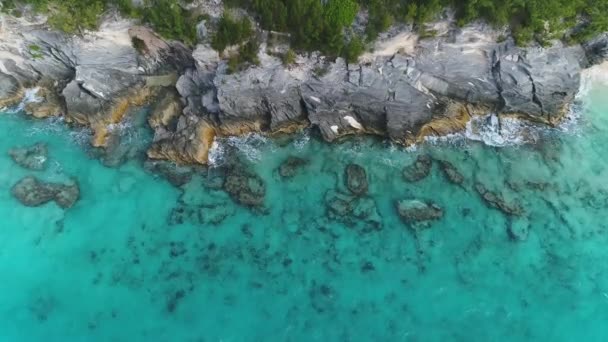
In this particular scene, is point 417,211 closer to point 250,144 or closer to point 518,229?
point 518,229

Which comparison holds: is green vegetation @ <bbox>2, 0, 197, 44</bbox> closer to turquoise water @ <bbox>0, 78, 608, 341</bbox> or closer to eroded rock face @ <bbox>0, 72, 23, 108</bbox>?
eroded rock face @ <bbox>0, 72, 23, 108</bbox>

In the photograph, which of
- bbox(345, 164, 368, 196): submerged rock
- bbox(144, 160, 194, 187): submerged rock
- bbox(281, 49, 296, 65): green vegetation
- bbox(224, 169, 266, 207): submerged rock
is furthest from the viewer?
bbox(144, 160, 194, 187): submerged rock

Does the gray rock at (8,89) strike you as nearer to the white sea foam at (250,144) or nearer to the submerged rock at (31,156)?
the submerged rock at (31,156)

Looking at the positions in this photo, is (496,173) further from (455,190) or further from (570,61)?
(570,61)

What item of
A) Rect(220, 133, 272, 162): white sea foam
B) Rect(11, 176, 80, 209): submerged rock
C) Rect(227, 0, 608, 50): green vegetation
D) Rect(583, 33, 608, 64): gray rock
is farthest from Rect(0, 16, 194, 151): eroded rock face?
Rect(583, 33, 608, 64): gray rock

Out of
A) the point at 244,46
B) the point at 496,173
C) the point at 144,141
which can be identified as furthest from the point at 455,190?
the point at 144,141

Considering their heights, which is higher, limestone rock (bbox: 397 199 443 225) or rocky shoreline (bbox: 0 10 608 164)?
rocky shoreline (bbox: 0 10 608 164)

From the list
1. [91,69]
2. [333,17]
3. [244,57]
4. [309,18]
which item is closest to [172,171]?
[244,57]
